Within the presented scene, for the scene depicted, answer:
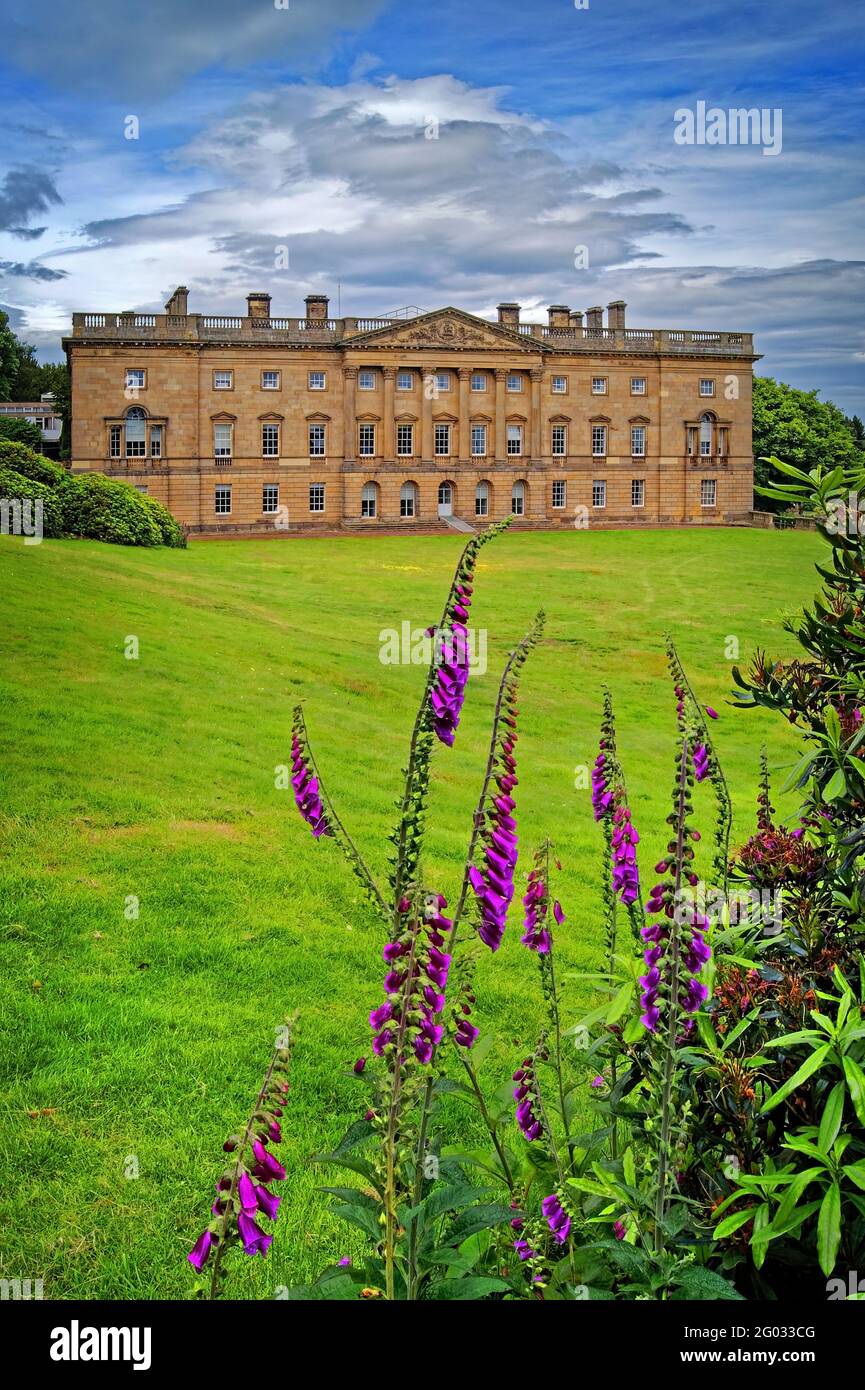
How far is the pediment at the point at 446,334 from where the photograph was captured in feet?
241

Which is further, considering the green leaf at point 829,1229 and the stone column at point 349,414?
the stone column at point 349,414

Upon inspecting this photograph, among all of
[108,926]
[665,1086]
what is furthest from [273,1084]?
[108,926]

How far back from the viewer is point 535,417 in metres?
77.9

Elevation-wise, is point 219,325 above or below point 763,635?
above

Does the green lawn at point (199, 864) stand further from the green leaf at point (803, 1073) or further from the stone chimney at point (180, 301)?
the stone chimney at point (180, 301)

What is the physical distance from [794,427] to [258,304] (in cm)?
4401

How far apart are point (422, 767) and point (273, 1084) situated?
3.35ft

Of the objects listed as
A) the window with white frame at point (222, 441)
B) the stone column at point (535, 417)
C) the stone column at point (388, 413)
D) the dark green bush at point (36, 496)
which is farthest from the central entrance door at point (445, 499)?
the dark green bush at point (36, 496)

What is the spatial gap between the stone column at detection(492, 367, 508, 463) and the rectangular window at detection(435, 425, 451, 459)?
10.9 ft

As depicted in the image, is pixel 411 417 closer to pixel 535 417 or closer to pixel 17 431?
pixel 535 417

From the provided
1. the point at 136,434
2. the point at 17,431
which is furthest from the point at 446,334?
the point at 17,431

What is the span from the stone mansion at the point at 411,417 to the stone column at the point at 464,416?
0.15 metres
